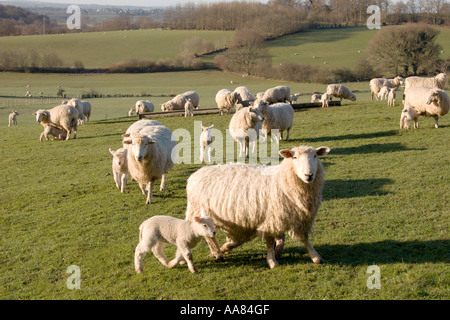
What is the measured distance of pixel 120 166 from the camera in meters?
12.1

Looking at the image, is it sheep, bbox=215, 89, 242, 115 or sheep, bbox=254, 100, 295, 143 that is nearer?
sheep, bbox=254, 100, 295, 143

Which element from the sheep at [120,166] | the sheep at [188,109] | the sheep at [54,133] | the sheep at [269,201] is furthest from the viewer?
the sheep at [188,109]

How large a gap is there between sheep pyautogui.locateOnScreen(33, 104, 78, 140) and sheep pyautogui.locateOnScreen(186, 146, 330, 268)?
53.4 ft

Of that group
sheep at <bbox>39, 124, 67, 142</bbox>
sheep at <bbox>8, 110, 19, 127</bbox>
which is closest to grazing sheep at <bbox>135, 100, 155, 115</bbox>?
sheep at <bbox>39, 124, 67, 142</bbox>

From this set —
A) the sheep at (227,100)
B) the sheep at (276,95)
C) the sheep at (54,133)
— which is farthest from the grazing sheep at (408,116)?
the sheep at (54,133)

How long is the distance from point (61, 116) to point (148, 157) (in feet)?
41.7

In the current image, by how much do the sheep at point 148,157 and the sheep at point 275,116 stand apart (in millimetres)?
5452

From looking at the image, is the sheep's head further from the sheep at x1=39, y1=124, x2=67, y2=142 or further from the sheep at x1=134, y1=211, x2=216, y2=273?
the sheep at x1=39, y1=124, x2=67, y2=142

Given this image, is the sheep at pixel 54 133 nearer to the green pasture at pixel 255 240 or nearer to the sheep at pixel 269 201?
the green pasture at pixel 255 240

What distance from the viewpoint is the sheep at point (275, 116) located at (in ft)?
54.7

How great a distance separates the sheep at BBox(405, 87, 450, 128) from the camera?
1716 centimetres

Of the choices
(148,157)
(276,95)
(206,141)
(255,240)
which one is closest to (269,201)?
(255,240)

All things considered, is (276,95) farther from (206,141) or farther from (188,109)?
(206,141)
